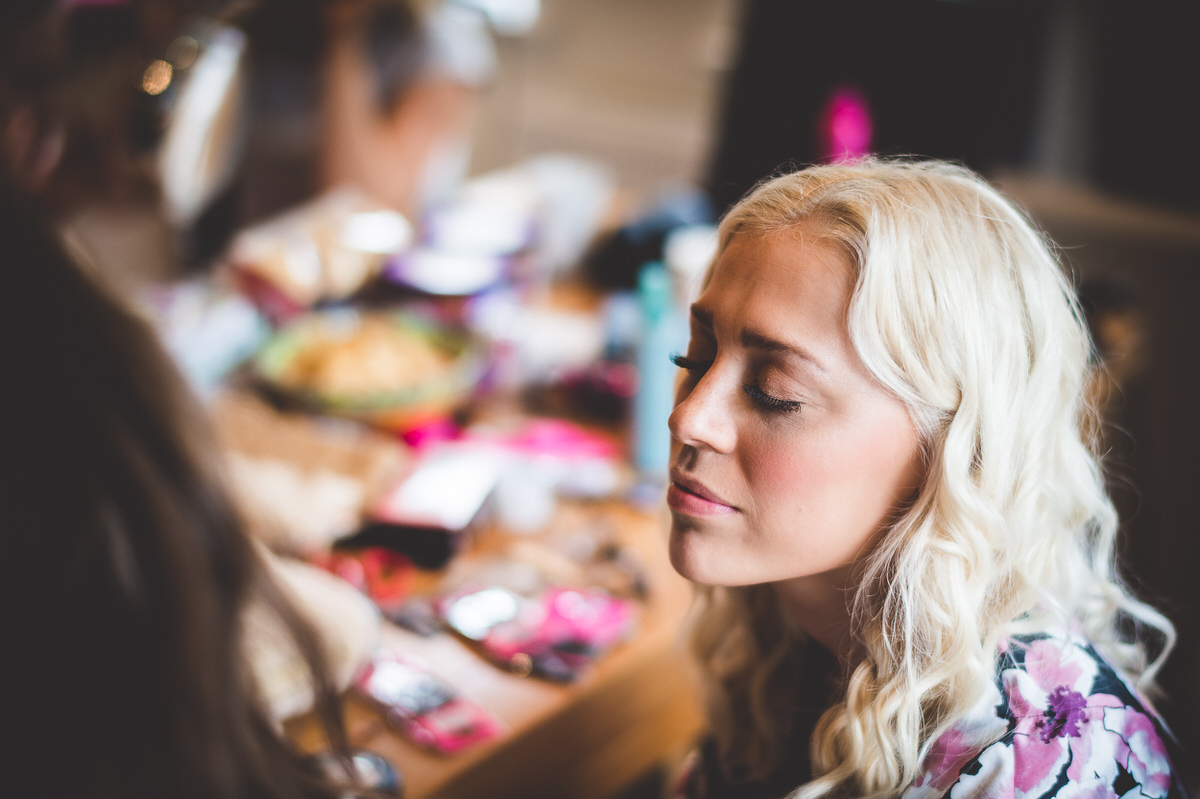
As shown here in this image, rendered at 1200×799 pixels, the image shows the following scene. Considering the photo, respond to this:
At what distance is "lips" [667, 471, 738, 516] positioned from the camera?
0.68 m

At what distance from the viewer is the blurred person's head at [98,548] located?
1.53ft

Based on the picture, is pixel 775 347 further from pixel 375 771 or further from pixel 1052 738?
pixel 375 771

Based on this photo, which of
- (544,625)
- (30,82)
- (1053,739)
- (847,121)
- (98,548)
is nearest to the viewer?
(98,548)

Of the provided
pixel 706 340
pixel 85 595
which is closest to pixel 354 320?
pixel 706 340

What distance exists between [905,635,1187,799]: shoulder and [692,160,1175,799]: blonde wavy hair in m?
0.02

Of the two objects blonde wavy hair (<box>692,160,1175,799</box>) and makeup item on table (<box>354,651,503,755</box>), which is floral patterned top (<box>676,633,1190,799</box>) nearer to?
blonde wavy hair (<box>692,160,1175,799</box>)

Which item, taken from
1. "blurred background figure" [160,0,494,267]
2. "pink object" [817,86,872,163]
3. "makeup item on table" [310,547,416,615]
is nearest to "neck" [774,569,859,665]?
"makeup item on table" [310,547,416,615]

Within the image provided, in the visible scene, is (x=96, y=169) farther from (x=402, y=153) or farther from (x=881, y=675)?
(x=881, y=675)

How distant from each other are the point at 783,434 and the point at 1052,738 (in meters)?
0.30

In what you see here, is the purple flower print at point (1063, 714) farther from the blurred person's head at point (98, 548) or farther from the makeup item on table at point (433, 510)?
the makeup item on table at point (433, 510)

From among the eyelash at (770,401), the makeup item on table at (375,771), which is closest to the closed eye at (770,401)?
the eyelash at (770,401)

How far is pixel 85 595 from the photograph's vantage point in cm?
49

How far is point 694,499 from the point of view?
694mm

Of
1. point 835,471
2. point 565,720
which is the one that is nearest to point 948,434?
point 835,471
